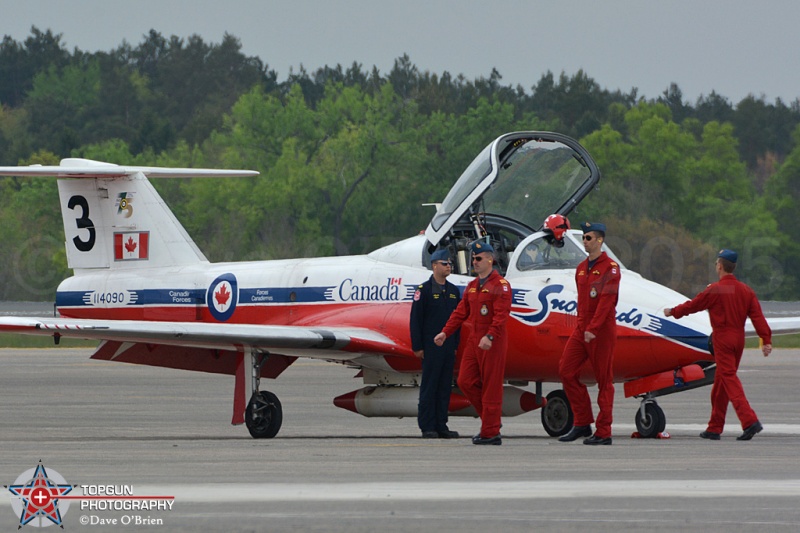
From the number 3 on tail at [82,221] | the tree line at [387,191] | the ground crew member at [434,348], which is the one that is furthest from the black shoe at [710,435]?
the tree line at [387,191]

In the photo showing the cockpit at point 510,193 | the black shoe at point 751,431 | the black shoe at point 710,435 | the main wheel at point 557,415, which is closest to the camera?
the black shoe at point 751,431

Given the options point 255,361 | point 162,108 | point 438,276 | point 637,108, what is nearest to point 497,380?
point 438,276

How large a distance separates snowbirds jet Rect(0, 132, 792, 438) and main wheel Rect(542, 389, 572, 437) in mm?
15

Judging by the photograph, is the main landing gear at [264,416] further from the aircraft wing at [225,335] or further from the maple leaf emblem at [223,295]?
the maple leaf emblem at [223,295]

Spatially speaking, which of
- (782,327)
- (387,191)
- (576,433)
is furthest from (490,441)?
(387,191)

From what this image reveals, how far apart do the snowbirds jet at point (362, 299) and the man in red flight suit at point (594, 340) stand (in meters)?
0.77

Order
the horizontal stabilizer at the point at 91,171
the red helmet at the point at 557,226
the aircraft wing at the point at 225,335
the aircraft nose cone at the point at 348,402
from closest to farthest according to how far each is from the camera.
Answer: the aircraft wing at the point at 225,335
the red helmet at the point at 557,226
the aircraft nose cone at the point at 348,402
the horizontal stabilizer at the point at 91,171

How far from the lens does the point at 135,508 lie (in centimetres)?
806

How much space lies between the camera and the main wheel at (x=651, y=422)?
13.8 m

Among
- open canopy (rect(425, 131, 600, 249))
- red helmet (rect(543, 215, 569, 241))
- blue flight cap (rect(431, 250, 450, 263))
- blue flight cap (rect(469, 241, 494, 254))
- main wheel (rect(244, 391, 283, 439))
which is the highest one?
open canopy (rect(425, 131, 600, 249))

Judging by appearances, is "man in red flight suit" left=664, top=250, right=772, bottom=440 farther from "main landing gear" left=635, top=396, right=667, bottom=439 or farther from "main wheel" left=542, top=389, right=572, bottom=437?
"main wheel" left=542, top=389, right=572, bottom=437

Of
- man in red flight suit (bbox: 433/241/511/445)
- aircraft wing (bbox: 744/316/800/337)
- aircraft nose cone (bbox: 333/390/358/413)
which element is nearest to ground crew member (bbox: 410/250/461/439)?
man in red flight suit (bbox: 433/241/511/445)

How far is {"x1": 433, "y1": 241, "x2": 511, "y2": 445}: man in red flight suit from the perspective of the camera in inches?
508

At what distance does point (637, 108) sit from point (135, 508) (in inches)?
2956
